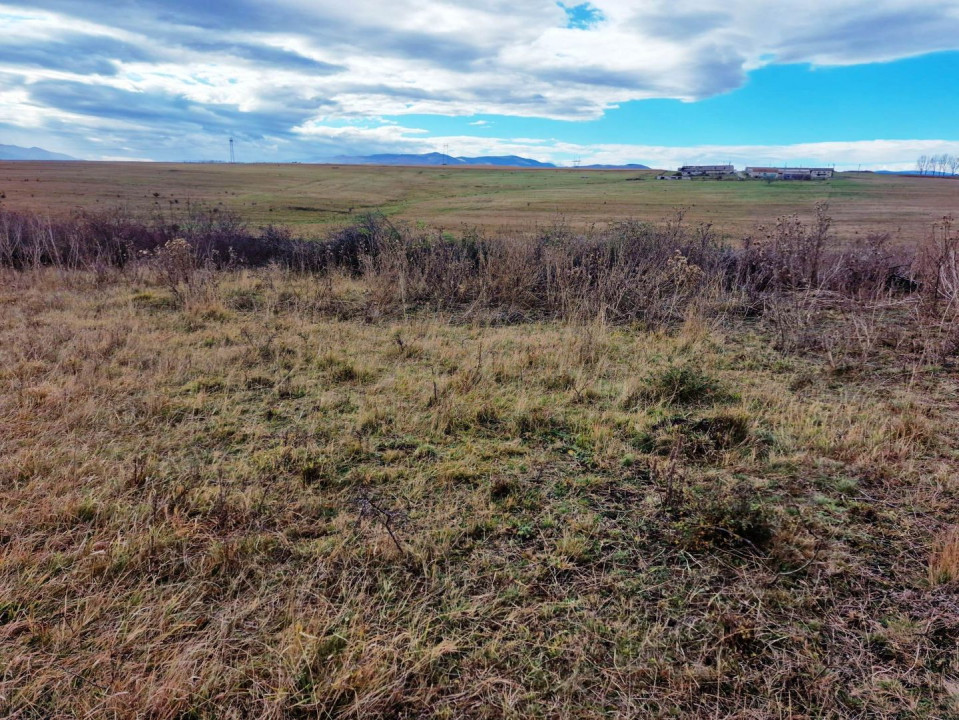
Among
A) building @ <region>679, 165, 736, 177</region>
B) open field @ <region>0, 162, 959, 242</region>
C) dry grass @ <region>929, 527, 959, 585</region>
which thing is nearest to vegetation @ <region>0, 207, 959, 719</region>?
dry grass @ <region>929, 527, 959, 585</region>

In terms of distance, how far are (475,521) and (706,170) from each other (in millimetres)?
94838

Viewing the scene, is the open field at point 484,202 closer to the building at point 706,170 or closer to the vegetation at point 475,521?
the vegetation at point 475,521

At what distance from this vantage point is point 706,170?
3383 inches

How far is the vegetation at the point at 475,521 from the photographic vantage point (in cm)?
264

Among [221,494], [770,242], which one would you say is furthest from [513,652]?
[770,242]

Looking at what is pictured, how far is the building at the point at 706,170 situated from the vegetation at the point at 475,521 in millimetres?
82648

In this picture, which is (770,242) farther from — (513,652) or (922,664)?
(513,652)

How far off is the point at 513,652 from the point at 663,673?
75cm

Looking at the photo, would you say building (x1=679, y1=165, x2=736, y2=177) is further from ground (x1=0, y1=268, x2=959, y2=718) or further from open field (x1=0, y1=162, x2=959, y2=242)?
ground (x1=0, y1=268, x2=959, y2=718)

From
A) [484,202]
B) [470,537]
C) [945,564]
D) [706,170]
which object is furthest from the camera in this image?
[706,170]

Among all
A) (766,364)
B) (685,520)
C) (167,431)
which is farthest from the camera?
(766,364)

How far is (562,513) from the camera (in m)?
4.02

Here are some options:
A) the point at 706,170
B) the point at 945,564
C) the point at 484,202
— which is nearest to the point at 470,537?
the point at 945,564

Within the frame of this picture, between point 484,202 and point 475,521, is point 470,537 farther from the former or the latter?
point 484,202
